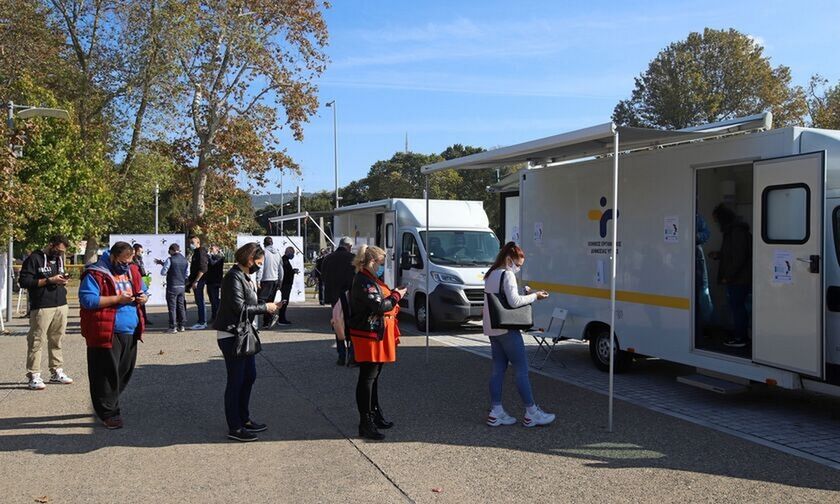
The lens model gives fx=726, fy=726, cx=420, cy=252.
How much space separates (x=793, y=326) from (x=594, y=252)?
2.97m

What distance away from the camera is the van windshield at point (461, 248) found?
13.9m

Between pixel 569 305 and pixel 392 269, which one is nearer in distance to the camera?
pixel 569 305

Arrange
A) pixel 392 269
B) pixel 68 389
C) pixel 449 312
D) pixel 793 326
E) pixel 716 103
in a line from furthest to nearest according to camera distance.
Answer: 1. pixel 716 103
2. pixel 392 269
3. pixel 449 312
4. pixel 68 389
5. pixel 793 326

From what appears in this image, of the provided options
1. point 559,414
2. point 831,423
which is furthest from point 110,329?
point 831,423

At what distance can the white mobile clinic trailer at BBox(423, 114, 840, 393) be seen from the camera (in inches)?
249

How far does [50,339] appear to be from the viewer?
8461 millimetres

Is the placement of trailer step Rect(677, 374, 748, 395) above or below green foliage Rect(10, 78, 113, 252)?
below

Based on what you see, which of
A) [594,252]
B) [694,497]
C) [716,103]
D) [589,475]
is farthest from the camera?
[716,103]

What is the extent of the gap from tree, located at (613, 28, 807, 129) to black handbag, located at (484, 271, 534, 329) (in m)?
35.4

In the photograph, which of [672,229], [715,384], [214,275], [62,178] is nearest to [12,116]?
[214,275]

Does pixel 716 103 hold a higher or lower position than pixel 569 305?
higher

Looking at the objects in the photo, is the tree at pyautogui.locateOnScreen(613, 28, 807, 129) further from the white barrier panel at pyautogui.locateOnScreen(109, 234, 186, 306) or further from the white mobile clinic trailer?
the white mobile clinic trailer

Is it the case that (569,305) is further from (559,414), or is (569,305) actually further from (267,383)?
(267,383)

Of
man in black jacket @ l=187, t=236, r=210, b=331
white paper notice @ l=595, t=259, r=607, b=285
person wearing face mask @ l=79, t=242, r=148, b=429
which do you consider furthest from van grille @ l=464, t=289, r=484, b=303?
person wearing face mask @ l=79, t=242, r=148, b=429
